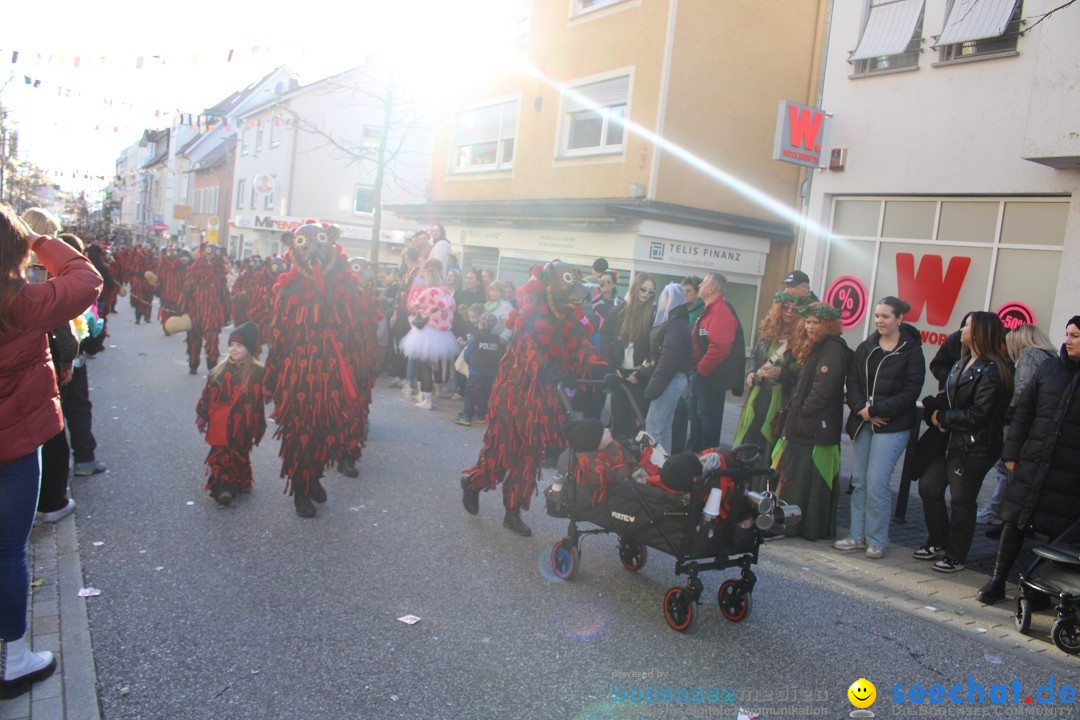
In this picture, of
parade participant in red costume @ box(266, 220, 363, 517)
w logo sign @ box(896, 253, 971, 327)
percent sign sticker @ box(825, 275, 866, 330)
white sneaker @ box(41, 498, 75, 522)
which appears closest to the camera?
A: white sneaker @ box(41, 498, 75, 522)

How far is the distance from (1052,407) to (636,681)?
3.15 m

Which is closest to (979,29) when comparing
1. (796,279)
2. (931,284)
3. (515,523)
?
(931,284)

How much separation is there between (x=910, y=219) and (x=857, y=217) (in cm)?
89

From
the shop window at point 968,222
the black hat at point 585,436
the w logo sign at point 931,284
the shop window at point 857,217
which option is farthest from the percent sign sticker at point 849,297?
the black hat at point 585,436

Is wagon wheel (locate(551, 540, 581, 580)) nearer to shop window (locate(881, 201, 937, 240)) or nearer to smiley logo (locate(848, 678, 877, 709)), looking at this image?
smiley logo (locate(848, 678, 877, 709))

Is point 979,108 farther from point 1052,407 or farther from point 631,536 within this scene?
point 631,536

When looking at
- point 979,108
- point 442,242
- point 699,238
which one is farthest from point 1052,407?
point 699,238

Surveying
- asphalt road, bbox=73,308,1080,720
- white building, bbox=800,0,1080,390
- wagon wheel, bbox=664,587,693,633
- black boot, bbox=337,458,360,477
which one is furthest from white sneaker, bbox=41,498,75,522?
white building, bbox=800,0,1080,390

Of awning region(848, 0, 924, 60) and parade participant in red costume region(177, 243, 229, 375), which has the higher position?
awning region(848, 0, 924, 60)

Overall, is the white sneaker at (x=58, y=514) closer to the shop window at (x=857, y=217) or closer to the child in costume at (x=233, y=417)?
the child in costume at (x=233, y=417)

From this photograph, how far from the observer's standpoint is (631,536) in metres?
4.89

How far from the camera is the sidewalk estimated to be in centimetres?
343

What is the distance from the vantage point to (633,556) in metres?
5.49

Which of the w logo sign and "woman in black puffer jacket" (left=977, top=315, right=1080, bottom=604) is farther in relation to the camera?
the w logo sign
